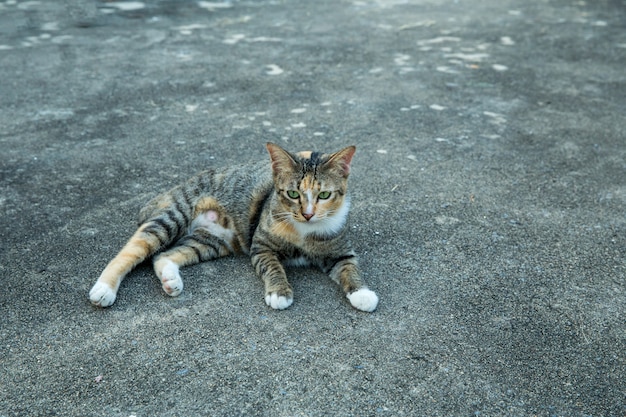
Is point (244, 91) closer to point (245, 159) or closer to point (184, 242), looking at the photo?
point (245, 159)

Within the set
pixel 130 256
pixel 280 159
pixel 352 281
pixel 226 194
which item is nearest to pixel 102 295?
pixel 130 256

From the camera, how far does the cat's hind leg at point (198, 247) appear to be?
3.85 metres

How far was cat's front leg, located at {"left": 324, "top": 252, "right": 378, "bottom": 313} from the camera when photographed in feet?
12.2

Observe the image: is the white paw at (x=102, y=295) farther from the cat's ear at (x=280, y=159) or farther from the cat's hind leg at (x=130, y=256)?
the cat's ear at (x=280, y=159)

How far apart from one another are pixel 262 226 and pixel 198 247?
0.44 meters

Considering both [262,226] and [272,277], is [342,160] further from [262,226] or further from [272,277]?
[272,277]

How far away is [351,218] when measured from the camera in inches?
190

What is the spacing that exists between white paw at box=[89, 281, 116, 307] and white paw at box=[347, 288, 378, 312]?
1.37 metres

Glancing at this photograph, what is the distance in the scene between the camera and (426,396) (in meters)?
3.12

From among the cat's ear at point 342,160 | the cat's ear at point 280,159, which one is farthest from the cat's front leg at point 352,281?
the cat's ear at point 280,159

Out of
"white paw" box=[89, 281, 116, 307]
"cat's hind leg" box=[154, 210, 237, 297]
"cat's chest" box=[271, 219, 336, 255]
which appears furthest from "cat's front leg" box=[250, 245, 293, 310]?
"white paw" box=[89, 281, 116, 307]

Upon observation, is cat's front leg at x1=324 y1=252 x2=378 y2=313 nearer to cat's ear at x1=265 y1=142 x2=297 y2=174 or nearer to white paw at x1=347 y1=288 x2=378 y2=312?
white paw at x1=347 y1=288 x2=378 y2=312

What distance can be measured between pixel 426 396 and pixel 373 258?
1.33m

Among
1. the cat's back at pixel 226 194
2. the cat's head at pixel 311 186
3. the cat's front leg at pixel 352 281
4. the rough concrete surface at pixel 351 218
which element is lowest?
the rough concrete surface at pixel 351 218
